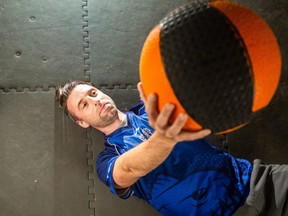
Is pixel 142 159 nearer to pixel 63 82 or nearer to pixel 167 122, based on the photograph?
pixel 167 122

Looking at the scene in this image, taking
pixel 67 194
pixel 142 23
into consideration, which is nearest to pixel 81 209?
pixel 67 194

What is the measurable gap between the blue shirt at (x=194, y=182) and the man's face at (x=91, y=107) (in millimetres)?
210

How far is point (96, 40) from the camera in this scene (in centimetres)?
199

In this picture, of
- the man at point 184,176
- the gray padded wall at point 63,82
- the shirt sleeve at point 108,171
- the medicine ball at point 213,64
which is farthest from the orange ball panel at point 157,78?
the gray padded wall at point 63,82

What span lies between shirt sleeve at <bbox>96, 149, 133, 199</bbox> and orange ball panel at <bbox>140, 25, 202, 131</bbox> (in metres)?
0.52

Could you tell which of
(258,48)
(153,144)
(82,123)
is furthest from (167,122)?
(82,123)

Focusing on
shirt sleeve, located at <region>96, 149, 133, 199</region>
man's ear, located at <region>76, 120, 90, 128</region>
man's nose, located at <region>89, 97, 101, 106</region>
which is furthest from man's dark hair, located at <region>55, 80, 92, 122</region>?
shirt sleeve, located at <region>96, 149, 133, 199</region>

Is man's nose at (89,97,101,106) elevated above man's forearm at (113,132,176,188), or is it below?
below

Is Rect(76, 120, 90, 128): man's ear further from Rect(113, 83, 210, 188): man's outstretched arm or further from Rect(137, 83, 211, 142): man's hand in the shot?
Rect(137, 83, 211, 142): man's hand

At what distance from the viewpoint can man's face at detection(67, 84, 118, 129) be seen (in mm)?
1598

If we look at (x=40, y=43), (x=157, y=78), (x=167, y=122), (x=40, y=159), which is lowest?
(x=40, y=159)

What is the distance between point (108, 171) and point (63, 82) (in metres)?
0.79

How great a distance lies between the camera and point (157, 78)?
0.83 m

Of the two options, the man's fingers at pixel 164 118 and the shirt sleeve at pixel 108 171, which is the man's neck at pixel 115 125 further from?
the man's fingers at pixel 164 118
